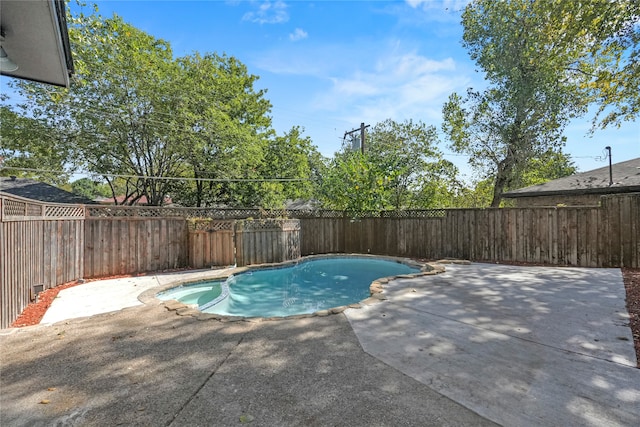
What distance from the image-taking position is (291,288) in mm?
7102

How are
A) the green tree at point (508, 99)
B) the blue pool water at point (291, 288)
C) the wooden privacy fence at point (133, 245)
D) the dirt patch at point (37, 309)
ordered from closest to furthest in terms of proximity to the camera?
the dirt patch at point (37, 309) → the blue pool water at point (291, 288) → the wooden privacy fence at point (133, 245) → the green tree at point (508, 99)

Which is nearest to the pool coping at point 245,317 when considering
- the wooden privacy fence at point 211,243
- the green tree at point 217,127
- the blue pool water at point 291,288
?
the blue pool water at point 291,288

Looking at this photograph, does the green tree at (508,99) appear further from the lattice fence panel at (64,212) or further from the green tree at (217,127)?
the lattice fence panel at (64,212)

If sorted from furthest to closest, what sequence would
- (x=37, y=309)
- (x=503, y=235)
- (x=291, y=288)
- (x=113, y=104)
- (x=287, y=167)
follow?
(x=287, y=167) < (x=113, y=104) < (x=503, y=235) < (x=291, y=288) < (x=37, y=309)

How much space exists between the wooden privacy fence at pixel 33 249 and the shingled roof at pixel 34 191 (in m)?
5.48

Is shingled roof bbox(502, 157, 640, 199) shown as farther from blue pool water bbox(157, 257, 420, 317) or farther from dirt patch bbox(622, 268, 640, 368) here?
blue pool water bbox(157, 257, 420, 317)

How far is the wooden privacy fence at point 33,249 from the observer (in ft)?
11.2

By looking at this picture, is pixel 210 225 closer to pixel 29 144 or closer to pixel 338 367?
pixel 338 367

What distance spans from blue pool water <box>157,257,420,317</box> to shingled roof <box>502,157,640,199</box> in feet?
21.3

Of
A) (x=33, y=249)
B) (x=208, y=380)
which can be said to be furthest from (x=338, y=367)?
(x=33, y=249)

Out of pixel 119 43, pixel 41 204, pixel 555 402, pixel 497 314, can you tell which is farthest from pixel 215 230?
pixel 119 43

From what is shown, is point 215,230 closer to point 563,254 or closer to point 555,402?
point 555,402

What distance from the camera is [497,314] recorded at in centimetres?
370

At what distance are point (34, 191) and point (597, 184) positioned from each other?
19425 mm
